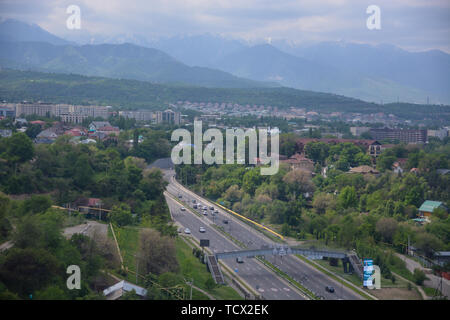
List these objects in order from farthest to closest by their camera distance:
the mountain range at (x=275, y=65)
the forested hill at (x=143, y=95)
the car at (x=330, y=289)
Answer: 1. the mountain range at (x=275, y=65)
2. the forested hill at (x=143, y=95)
3. the car at (x=330, y=289)

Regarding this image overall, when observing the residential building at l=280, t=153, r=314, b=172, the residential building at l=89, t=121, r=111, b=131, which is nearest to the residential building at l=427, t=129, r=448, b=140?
the residential building at l=280, t=153, r=314, b=172

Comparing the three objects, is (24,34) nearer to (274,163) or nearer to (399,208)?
(274,163)

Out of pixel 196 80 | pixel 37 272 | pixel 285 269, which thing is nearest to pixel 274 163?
pixel 285 269

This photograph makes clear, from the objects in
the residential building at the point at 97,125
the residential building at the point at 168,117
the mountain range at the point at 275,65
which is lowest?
the residential building at the point at 97,125

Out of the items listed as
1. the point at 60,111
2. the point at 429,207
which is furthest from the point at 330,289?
the point at 60,111

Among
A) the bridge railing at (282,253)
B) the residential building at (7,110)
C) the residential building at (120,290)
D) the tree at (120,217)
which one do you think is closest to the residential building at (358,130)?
the residential building at (7,110)

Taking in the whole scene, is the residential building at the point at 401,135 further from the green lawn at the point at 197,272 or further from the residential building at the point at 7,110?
the green lawn at the point at 197,272
